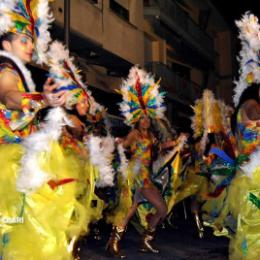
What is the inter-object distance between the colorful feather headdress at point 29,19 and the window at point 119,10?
12.2 m

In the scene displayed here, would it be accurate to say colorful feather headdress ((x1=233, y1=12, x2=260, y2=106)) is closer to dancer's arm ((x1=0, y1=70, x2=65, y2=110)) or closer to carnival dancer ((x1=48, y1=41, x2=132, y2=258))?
carnival dancer ((x1=48, y1=41, x2=132, y2=258))

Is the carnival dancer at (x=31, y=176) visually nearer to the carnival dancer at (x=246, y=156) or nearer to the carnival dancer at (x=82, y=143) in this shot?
the carnival dancer at (x=82, y=143)

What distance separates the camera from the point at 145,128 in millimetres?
6125

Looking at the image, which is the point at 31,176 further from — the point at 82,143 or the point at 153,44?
the point at 153,44

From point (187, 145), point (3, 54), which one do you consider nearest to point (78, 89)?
point (3, 54)

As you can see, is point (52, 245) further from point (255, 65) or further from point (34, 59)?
point (255, 65)

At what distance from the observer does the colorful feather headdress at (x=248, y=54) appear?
4.26 metres

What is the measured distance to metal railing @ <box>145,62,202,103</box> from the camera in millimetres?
18417

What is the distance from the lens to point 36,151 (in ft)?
8.61

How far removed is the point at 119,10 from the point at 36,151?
1372 cm

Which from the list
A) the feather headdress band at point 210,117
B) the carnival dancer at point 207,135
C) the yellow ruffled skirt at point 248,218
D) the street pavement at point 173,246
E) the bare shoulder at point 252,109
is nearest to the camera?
the yellow ruffled skirt at point 248,218

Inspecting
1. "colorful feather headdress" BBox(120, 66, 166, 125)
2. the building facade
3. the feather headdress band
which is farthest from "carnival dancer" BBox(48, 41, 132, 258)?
the building facade

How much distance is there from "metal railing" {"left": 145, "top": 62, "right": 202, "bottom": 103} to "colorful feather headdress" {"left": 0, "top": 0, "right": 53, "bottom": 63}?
563 inches

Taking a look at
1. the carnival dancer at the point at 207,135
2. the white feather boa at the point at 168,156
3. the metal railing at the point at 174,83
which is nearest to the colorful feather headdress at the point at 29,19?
the carnival dancer at the point at 207,135
